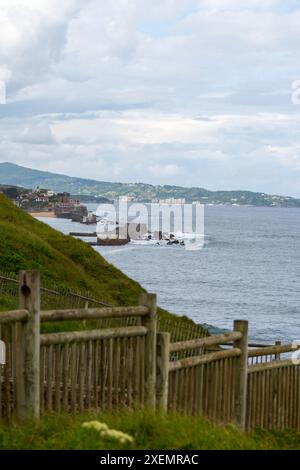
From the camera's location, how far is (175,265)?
4422 inches

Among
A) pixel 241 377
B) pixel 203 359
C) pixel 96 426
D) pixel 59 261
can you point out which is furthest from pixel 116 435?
pixel 59 261

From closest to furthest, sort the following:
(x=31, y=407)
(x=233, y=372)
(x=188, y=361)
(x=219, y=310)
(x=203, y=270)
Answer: (x=31, y=407)
(x=188, y=361)
(x=233, y=372)
(x=219, y=310)
(x=203, y=270)

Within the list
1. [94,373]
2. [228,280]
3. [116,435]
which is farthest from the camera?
[228,280]

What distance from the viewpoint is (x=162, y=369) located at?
9328 mm

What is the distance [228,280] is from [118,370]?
8652 centimetres

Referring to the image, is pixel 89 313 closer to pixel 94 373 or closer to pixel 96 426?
pixel 94 373

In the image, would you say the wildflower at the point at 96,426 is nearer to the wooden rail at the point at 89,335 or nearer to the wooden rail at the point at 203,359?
the wooden rail at the point at 89,335

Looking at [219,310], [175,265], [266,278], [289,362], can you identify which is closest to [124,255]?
[175,265]

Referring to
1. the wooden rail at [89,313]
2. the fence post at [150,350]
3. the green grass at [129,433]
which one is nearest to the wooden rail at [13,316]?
the wooden rail at [89,313]

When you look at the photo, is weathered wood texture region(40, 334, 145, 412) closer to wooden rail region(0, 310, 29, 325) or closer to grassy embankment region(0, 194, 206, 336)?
wooden rail region(0, 310, 29, 325)

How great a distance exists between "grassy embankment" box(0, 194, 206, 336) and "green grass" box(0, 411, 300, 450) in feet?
90.9

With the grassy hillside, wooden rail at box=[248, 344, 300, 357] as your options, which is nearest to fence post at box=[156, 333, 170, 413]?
wooden rail at box=[248, 344, 300, 357]
